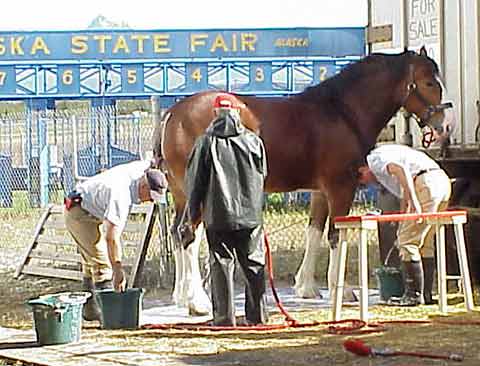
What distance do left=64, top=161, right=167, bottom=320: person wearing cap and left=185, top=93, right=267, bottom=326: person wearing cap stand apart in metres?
0.48

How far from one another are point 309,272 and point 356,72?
2.13m

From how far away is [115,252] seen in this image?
32.8 feet

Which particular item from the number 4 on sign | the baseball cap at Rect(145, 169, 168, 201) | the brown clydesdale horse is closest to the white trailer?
the brown clydesdale horse

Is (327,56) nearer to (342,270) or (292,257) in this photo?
(292,257)

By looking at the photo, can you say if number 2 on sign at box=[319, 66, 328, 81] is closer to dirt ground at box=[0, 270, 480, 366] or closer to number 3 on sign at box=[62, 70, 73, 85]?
number 3 on sign at box=[62, 70, 73, 85]

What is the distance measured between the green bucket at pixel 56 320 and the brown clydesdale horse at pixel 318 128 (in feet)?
6.39

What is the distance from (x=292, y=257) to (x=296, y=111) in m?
4.94

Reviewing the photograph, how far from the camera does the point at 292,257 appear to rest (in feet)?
54.0

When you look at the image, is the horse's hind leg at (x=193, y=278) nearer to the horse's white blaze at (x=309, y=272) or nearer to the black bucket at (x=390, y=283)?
the horse's white blaze at (x=309, y=272)

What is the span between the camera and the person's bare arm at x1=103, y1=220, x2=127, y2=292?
984 cm

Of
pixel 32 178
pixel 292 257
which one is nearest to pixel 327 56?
pixel 32 178

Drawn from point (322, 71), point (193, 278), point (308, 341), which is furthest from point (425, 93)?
point (322, 71)

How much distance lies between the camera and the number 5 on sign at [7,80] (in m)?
30.0

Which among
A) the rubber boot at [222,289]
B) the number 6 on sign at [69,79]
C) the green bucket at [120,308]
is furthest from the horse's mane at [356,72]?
the number 6 on sign at [69,79]
